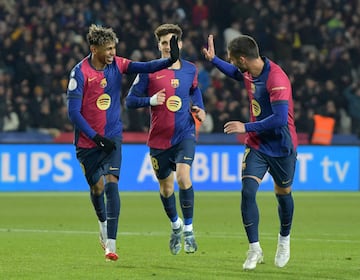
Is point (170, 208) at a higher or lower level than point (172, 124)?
lower

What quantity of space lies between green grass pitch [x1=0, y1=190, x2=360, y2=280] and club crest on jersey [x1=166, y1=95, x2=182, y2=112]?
4.83 ft

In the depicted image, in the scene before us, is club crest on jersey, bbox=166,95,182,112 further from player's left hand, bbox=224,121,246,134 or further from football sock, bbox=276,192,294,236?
player's left hand, bbox=224,121,246,134

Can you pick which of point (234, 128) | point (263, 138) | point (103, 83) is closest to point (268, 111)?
point (263, 138)

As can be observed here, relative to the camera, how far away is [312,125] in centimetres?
2434

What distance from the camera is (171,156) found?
470 inches

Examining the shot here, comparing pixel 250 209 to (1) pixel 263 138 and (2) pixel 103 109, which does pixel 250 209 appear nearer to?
(1) pixel 263 138

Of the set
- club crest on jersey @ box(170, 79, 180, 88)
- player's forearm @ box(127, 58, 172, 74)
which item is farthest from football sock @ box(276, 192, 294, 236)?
club crest on jersey @ box(170, 79, 180, 88)

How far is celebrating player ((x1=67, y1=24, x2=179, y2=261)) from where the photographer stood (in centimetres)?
1041

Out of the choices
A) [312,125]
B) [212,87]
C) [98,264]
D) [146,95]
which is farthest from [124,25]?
[98,264]

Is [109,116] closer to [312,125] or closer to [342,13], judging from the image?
[312,125]

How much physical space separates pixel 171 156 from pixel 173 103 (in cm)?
56

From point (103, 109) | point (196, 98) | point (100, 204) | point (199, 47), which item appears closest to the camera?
point (103, 109)

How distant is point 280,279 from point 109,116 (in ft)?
8.39

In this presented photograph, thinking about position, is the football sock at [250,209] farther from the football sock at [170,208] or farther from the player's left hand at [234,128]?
the football sock at [170,208]
